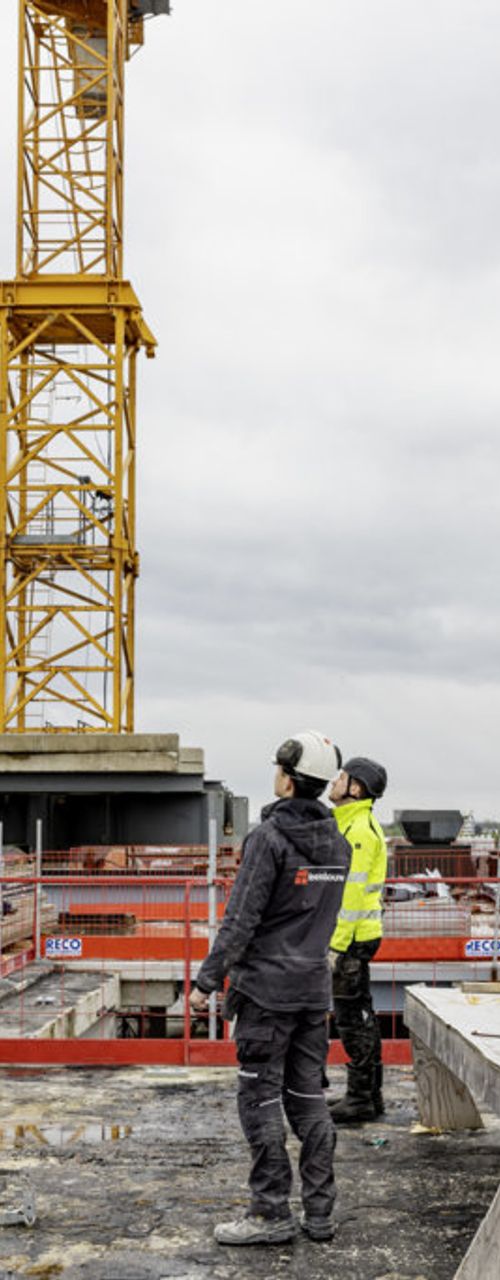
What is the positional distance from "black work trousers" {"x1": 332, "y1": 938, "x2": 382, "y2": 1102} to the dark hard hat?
0.87 meters

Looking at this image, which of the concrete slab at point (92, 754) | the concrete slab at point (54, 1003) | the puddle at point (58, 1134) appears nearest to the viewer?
the puddle at point (58, 1134)

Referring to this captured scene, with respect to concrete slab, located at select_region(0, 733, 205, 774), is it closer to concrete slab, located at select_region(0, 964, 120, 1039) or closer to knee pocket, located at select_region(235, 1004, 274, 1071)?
concrete slab, located at select_region(0, 964, 120, 1039)

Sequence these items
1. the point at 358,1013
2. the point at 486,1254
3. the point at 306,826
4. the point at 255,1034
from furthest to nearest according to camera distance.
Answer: the point at 358,1013 → the point at 306,826 → the point at 255,1034 → the point at 486,1254

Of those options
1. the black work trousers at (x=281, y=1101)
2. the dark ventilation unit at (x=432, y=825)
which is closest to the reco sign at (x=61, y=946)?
the black work trousers at (x=281, y=1101)

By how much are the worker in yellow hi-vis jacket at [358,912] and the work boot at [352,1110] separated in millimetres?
238

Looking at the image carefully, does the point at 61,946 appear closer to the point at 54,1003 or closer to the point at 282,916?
the point at 54,1003

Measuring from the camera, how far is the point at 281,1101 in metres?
5.67

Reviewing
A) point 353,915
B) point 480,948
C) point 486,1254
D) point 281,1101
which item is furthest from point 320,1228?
point 480,948

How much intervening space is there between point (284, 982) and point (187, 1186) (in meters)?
1.72

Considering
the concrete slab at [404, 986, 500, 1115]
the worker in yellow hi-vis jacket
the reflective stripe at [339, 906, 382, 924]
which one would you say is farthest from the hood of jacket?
the reflective stripe at [339, 906, 382, 924]

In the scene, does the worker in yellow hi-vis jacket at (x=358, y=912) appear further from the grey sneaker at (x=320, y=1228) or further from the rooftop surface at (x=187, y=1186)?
the grey sneaker at (x=320, y=1228)

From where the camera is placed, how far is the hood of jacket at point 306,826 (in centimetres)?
557

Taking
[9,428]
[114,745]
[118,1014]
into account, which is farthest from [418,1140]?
[9,428]

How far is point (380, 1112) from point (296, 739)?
3.30m
